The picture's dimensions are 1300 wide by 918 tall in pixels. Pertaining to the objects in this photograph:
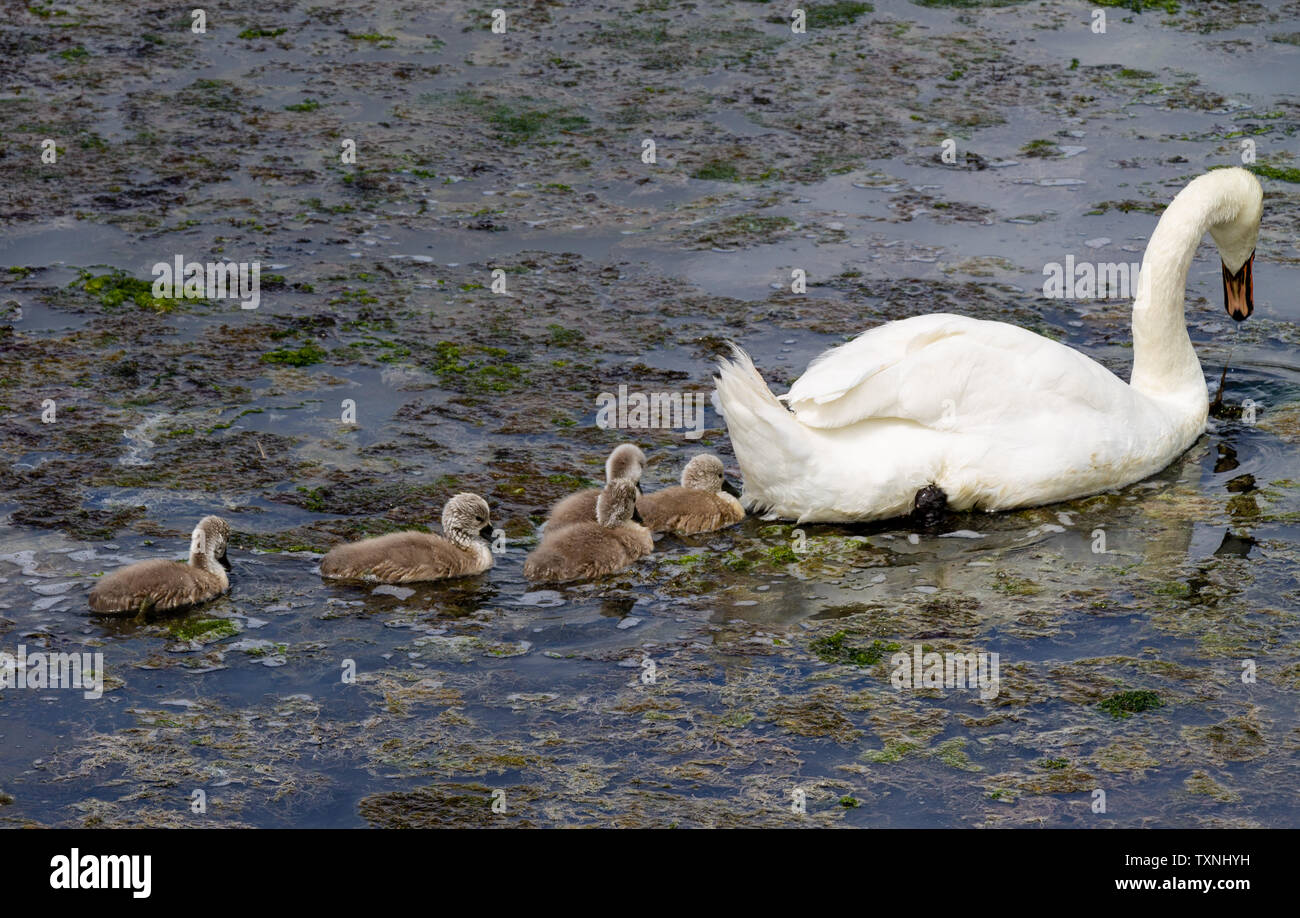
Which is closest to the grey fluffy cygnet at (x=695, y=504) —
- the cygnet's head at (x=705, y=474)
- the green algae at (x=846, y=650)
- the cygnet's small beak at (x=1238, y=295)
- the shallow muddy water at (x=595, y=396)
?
the cygnet's head at (x=705, y=474)

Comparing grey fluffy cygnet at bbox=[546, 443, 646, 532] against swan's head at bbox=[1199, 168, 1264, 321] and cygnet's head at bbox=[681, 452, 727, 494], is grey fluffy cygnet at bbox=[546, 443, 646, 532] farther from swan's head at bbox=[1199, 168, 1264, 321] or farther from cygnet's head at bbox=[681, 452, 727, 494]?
swan's head at bbox=[1199, 168, 1264, 321]

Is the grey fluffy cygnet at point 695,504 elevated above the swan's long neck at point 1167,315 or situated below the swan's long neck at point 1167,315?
below

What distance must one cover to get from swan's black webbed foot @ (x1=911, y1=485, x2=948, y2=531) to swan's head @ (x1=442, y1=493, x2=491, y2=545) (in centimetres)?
222

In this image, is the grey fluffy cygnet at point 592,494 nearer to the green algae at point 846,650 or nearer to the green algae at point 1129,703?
the green algae at point 846,650

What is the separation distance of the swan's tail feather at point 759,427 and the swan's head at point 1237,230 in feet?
10.5

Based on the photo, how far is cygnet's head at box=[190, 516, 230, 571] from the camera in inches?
297

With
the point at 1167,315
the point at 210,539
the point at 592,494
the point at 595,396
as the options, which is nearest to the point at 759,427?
the point at 592,494

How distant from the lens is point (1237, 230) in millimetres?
9914

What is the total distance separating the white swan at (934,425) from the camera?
830 centimetres

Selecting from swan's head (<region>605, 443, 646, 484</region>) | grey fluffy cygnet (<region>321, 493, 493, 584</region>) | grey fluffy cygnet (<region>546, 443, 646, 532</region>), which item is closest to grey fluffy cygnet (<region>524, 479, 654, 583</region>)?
grey fluffy cygnet (<region>546, 443, 646, 532</region>)

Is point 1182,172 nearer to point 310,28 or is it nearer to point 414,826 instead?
point 310,28

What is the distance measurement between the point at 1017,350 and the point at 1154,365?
4.40 ft

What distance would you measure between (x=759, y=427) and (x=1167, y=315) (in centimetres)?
282

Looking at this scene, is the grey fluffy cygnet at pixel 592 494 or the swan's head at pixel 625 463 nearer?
the grey fluffy cygnet at pixel 592 494
